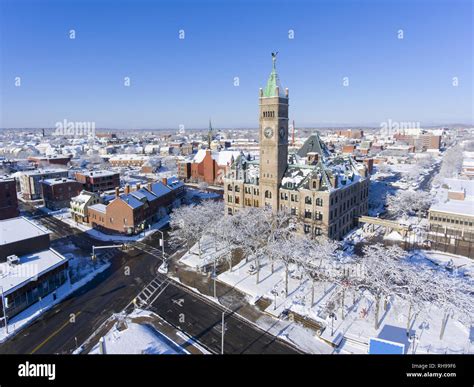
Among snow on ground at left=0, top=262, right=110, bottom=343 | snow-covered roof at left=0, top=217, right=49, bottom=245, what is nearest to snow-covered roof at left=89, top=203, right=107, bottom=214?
snow-covered roof at left=0, top=217, right=49, bottom=245

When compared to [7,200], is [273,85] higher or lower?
higher

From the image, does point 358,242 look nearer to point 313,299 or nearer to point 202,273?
point 313,299

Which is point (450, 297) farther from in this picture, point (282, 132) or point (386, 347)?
point (282, 132)

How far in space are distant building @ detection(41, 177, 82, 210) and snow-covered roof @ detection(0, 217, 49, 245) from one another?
3701 cm

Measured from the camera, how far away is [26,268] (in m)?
42.2

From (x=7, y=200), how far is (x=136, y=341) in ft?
206

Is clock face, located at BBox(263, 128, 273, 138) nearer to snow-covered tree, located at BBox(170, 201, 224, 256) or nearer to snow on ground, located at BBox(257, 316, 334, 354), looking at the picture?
snow-covered tree, located at BBox(170, 201, 224, 256)

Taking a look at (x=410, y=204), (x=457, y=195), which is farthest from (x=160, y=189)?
(x=457, y=195)

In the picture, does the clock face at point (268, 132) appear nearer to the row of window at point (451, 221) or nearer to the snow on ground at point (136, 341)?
the row of window at point (451, 221)

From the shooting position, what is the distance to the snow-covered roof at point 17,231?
4500cm

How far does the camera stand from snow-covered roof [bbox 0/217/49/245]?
45000mm

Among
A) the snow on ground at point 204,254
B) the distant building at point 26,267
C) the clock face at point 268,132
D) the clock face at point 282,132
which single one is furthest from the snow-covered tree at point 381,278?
the distant building at point 26,267
